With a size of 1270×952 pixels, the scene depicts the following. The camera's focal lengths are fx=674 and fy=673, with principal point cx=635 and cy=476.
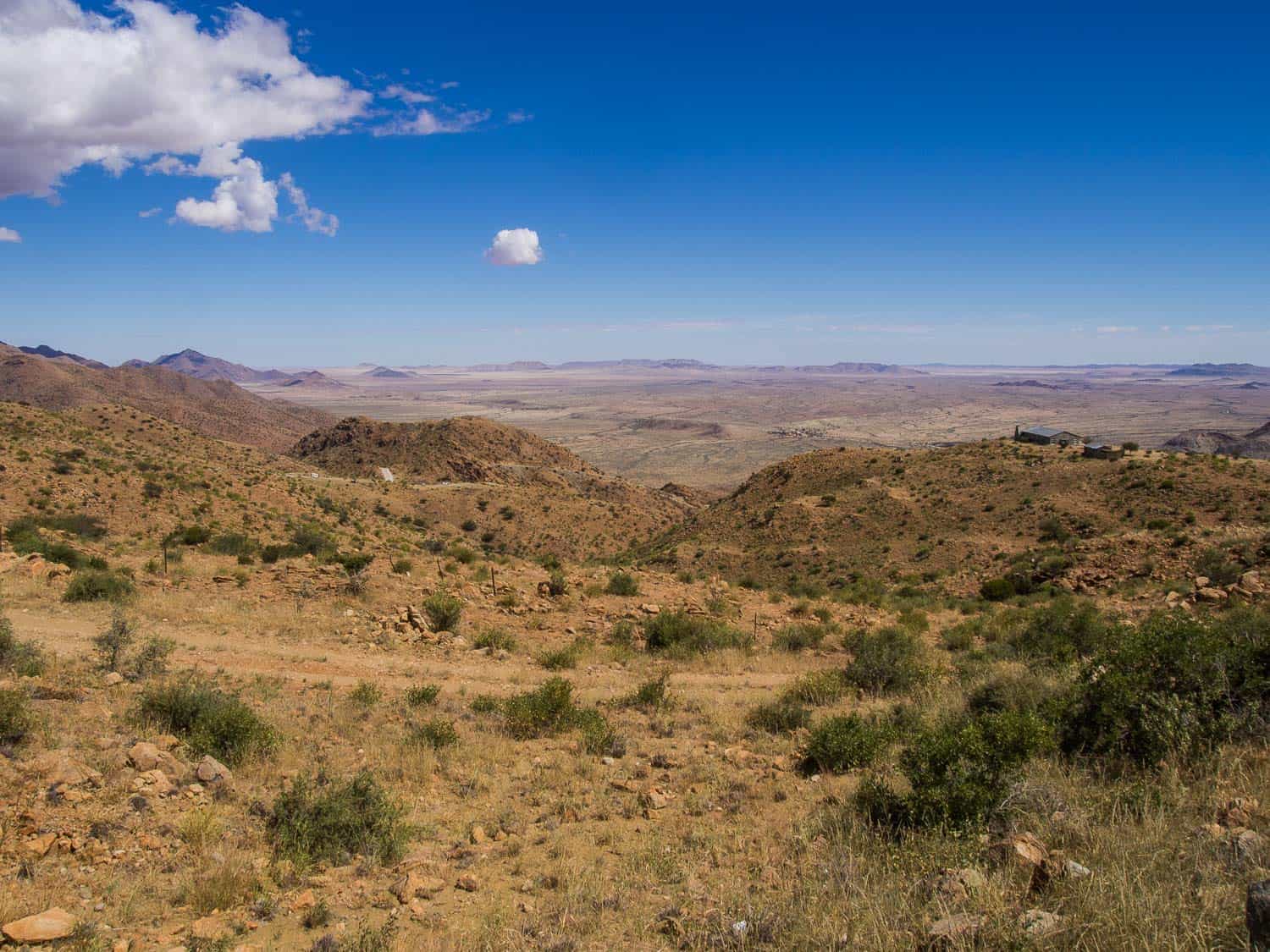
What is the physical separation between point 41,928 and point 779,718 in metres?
8.05

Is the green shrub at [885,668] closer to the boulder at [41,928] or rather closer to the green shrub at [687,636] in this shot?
the green shrub at [687,636]

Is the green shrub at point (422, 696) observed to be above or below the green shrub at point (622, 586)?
above

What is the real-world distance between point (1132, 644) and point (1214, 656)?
73cm

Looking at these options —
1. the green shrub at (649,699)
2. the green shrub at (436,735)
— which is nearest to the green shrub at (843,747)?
the green shrub at (649,699)

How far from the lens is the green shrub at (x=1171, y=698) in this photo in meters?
6.21

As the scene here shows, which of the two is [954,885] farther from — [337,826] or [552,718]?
[552,718]

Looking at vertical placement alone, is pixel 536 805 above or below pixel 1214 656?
below

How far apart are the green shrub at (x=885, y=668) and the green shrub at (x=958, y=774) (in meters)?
5.24

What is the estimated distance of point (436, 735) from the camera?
29.5 ft

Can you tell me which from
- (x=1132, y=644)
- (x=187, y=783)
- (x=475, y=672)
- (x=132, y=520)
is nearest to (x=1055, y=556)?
(x=1132, y=644)

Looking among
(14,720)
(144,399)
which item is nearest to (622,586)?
(14,720)

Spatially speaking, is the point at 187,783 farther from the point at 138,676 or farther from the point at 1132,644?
the point at 1132,644

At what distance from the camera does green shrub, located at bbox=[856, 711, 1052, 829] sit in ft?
18.6

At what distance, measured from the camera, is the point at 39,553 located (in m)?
17.3
